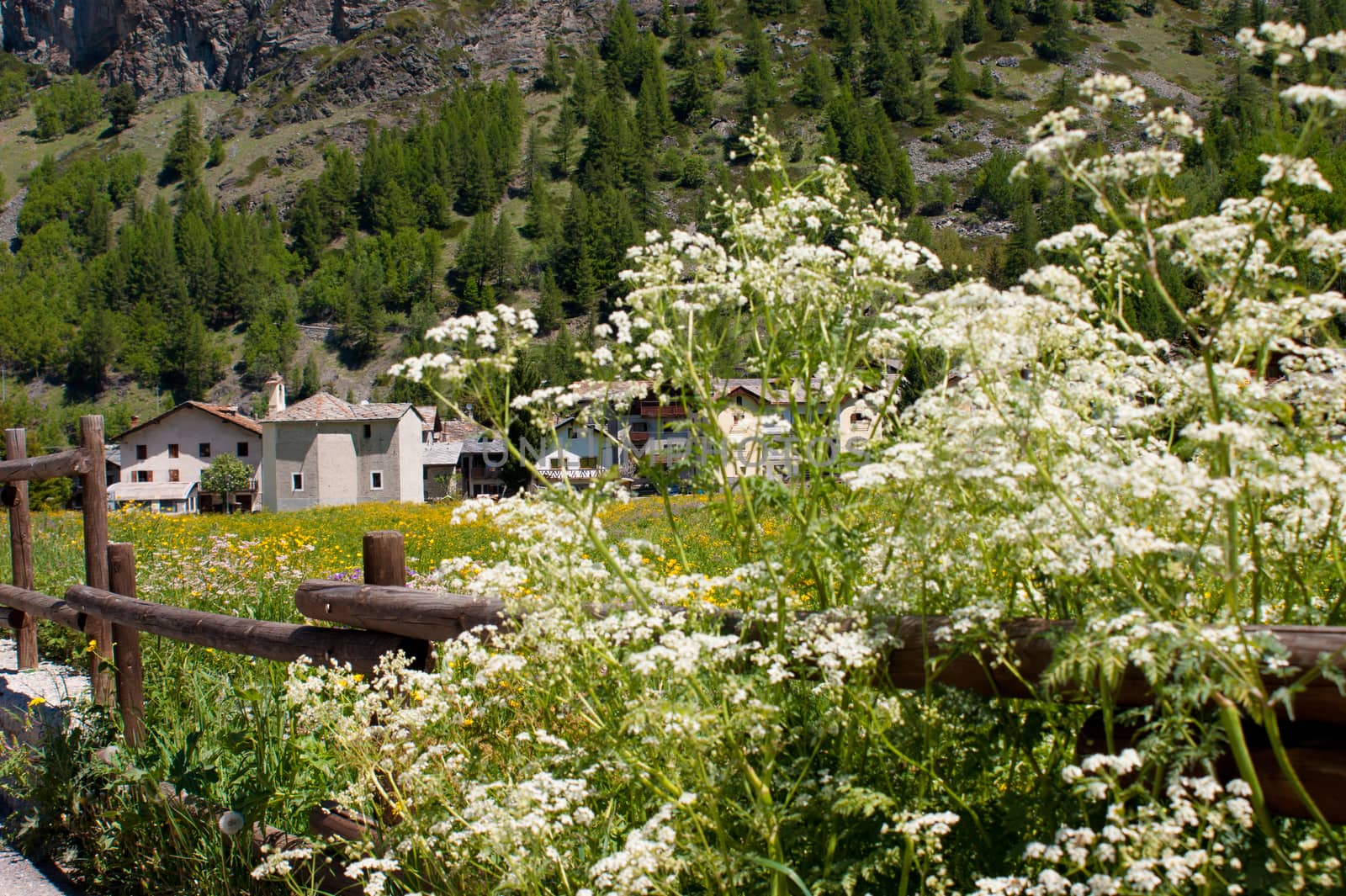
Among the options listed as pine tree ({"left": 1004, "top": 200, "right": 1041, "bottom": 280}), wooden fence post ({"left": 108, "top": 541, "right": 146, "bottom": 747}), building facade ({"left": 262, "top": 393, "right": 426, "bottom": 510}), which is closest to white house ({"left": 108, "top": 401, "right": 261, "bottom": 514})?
building facade ({"left": 262, "top": 393, "right": 426, "bottom": 510})

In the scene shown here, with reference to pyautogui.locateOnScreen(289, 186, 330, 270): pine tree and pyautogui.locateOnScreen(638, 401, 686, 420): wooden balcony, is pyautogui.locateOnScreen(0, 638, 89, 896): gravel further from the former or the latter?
pyautogui.locateOnScreen(289, 186, 330, 270): pine tree

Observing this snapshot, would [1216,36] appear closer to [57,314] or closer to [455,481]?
[455,481]

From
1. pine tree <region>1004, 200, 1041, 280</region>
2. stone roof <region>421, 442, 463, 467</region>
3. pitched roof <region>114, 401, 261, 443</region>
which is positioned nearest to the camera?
pitched roof <region>114, 401, 261, 443</region>

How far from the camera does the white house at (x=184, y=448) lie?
7438 centimetres

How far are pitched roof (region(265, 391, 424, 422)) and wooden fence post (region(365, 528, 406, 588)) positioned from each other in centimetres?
6448

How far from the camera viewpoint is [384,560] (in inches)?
183

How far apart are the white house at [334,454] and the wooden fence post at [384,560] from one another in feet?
207

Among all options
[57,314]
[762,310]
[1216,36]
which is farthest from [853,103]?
[762,310]

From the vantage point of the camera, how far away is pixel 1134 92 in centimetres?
207

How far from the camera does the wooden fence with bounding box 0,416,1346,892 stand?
216 centimetres

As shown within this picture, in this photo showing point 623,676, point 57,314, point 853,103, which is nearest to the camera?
point 623,676

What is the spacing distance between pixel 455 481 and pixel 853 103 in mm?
138279

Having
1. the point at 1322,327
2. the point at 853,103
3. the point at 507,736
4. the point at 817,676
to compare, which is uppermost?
the point at 853,103

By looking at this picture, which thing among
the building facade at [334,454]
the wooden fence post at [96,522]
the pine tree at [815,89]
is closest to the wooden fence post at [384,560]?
the wooden fence post at [96,522]
